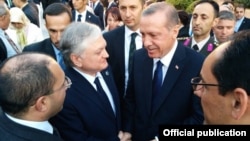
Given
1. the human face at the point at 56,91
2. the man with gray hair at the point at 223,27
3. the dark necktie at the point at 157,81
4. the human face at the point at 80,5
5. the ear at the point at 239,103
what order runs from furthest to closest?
the human face at the point at 80,5 → the man with gray hair at the point at 223,27 → the dark necktie at the point at 157,81 → the human face at the point at 56,91 → the ear at the point at 239,103

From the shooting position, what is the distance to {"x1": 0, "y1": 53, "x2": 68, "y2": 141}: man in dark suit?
1.82m

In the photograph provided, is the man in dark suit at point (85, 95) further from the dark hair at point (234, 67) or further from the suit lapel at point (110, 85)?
the dark hair at point (234, 67)

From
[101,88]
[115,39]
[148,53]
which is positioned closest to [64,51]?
[101,88]

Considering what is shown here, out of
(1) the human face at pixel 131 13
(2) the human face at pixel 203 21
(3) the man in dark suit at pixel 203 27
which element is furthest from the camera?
(2) the human face at pixel 203 21

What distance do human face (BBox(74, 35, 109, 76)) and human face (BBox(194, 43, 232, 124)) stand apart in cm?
111

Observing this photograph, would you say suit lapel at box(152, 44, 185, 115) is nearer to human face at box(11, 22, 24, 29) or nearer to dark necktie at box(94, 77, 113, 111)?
dark necktie at box(94, 77, 113, 111)

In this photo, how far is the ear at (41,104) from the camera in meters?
1.89

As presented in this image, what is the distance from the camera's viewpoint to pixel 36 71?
73.2 inches

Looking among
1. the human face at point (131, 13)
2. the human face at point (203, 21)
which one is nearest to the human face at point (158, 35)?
the human face at point (131, 13)

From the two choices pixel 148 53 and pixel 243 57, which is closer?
pixel 243 57

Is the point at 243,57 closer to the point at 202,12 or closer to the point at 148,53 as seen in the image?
the point at 148,53

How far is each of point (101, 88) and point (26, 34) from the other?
10.7 feet

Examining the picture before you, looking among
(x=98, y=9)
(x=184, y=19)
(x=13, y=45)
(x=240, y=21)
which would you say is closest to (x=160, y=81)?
(x=13, y=45)

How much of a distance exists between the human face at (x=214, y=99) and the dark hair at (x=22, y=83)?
86 centimetres
